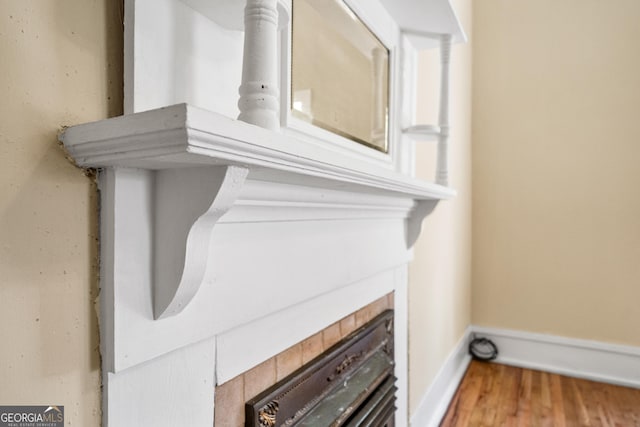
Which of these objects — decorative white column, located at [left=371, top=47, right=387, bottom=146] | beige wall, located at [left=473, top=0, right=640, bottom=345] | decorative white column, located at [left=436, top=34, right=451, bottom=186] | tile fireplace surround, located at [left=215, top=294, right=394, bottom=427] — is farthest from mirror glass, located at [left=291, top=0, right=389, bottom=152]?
beige wall, located at [left=473, top=0, right=640, bottom=345]

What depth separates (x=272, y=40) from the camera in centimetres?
53

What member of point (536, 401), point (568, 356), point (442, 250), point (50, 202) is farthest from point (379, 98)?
point (568, 356)

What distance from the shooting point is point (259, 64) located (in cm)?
52

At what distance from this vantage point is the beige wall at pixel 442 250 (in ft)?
5.81

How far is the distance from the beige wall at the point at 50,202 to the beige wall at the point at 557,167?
2825mm

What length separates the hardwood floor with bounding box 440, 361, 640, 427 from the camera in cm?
203

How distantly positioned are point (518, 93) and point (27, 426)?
10.2 ft

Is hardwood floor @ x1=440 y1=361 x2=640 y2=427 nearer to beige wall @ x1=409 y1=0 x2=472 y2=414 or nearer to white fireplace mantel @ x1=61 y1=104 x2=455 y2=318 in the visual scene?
beige wall @ x1=409 y1=0 x2=472 y2=414

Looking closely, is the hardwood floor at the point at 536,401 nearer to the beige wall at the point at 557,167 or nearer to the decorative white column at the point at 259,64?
the beige wall at the point at 557,167

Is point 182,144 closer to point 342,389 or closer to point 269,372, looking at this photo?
point 269,372

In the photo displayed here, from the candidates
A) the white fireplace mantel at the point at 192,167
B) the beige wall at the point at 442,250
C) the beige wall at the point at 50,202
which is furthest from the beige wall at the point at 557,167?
the beige wall at the point at 50,202

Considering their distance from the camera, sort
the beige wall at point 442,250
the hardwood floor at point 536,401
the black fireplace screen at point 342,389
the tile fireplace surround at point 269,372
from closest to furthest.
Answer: the tile fireplace surround at point 269,372
the black fireplace screen at point 342,389
the beige wall at point 442,250
the hardwood floor at point 536,401

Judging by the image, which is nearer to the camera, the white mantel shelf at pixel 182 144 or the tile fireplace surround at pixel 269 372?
the white mantel shelf at pixel 182 144

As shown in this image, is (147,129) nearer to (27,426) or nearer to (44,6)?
(44,6)
